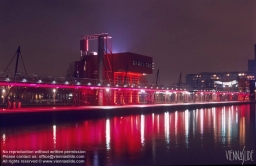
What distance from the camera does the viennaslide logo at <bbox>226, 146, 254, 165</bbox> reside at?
12266mm

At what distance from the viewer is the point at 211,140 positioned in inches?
706

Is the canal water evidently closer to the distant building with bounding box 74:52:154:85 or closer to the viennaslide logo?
the viennaslide logo

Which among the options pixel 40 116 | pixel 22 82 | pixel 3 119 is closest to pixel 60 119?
pixel 40 116

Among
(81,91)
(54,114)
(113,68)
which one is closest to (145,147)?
(54,114)

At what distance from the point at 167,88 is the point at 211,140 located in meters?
55.9

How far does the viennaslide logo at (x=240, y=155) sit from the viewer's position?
12266 millimetres

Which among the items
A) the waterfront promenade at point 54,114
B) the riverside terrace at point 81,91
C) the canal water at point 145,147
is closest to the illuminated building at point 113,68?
the riverside terrace at point 81,91

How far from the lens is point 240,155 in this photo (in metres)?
13.0

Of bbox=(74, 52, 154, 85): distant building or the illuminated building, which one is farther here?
bbox=(74, 52, 154, 85): distant building

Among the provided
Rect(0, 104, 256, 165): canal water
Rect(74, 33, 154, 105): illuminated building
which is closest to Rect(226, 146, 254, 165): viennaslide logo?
Rect(0, 104, 256, 165): canal water

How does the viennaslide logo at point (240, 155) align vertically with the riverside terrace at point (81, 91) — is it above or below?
below

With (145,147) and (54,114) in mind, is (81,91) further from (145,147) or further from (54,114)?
(145,147)

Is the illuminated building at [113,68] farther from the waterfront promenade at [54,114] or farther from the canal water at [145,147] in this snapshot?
the canal water at [145,147]

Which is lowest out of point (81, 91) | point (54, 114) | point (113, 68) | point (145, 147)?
point (145, 147)
